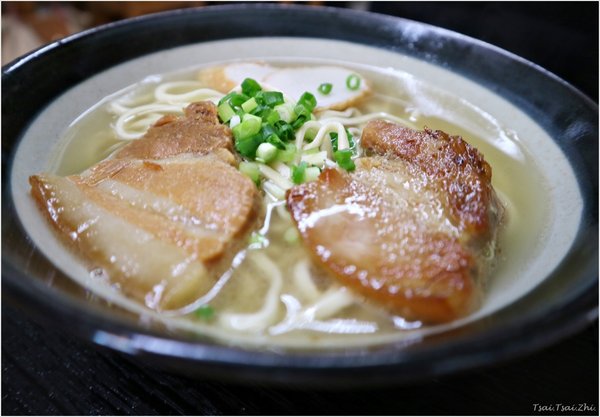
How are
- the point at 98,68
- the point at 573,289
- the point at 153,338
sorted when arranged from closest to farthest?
the point at 153,338 < the point at 573,289 < the point at 98,68

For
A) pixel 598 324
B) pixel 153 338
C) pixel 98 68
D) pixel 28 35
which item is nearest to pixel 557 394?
pixel 598 324

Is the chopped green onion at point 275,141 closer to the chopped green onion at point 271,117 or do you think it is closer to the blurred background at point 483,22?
the chopped green onion at point 271,117

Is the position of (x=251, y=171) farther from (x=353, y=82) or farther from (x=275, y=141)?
(x=353, y=82)

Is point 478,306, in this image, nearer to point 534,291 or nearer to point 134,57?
point 534,291

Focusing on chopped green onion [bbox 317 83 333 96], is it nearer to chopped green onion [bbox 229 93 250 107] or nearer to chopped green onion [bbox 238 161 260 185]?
chopped green onion [bbox 229 93 250 107]

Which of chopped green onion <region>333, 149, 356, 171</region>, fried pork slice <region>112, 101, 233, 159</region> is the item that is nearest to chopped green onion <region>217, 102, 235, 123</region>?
fried pork slice <region>112, 101, 233, 159</region>

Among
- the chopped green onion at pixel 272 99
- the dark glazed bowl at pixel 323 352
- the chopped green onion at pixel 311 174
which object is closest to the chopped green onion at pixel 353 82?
the dark glazed bowl at pixel 323 352
